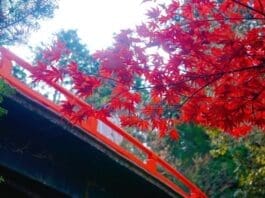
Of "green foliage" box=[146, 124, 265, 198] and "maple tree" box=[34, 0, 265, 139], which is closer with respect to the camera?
"maple tree" box=[34, 0, 265, 139]

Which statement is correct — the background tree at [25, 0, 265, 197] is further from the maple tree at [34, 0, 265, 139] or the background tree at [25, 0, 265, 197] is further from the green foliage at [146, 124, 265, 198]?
the green foliage at [146, 124, 265, 198]

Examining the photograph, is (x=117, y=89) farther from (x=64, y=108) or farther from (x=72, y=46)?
(x=72, y=46)

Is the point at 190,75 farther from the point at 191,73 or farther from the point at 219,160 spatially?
the point at 219,160

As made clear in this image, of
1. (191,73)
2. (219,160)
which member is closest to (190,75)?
(191,73)

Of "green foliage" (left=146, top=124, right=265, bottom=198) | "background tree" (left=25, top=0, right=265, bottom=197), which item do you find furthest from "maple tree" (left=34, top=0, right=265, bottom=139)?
"green foliage" (left=146, top=124, right=265, bottom=198)

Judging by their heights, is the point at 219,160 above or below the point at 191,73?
above

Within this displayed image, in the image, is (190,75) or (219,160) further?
(219,160)

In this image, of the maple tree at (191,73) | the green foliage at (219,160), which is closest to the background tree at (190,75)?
Result: the maple tree at (191,73)

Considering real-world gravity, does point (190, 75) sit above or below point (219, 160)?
below

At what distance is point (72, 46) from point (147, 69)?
95.5 feet

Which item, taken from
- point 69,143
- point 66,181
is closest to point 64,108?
point 69,143

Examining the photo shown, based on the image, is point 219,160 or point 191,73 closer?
point 191,73

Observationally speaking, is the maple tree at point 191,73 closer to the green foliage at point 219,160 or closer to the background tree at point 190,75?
the background tree at point 190,75

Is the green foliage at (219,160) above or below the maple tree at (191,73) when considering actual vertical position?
above
